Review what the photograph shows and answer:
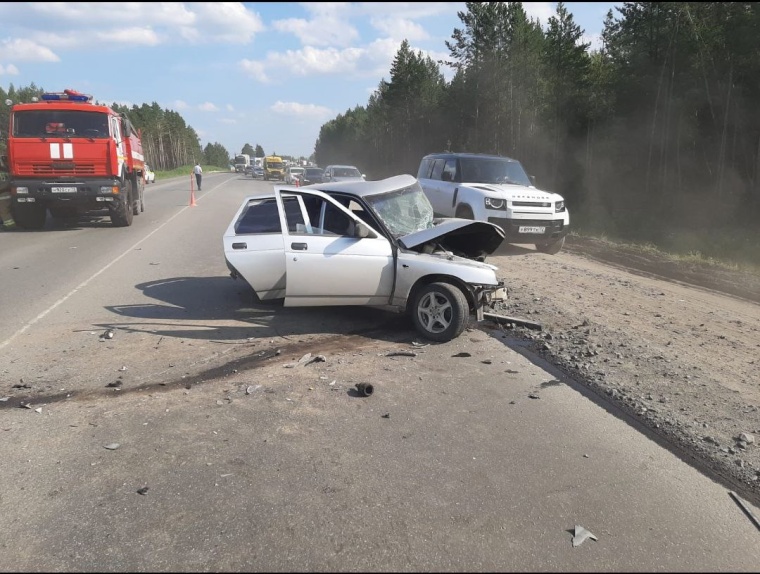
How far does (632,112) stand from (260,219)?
26.4 metres

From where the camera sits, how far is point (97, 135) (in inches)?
589

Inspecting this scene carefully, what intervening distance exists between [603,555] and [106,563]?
240 cm

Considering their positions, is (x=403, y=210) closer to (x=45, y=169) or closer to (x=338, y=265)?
(x=338, y=265)

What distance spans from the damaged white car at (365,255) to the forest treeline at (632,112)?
1065 cm

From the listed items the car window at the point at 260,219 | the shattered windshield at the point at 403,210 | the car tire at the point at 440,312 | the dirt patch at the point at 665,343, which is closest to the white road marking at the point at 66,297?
the car window at the point at 260,219

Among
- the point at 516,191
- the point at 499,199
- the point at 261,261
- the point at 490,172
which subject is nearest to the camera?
the point at 261,261

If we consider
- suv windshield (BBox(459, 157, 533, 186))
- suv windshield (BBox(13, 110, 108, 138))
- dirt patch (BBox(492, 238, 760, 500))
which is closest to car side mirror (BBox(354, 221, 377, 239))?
dirt patch (BBox(492, 238, 760, 500))

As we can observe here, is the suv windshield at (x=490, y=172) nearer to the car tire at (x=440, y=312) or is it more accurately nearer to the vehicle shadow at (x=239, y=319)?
the vehicle shadow at (x=239, y=319)

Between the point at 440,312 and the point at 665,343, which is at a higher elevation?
the point at 440,312

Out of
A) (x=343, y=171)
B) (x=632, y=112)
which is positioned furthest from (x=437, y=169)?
(x=632, y=112)

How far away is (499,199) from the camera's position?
1173cm

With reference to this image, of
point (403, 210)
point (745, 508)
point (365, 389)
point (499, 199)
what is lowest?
point (745, 508)

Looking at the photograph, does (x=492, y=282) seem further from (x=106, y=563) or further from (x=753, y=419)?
(x=106, y=563)

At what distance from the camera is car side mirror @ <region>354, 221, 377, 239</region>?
654 centimetres
